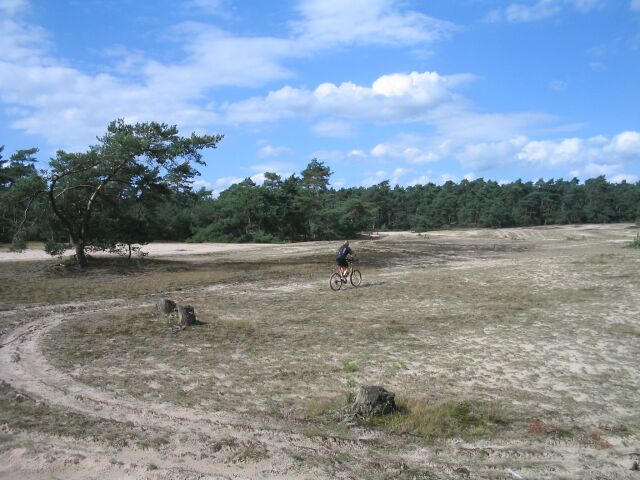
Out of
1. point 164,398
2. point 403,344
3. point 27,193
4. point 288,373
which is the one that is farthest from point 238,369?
point 27,193

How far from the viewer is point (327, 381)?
310 inches

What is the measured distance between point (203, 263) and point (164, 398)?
2278 cm

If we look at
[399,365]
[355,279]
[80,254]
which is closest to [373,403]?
[399,365]

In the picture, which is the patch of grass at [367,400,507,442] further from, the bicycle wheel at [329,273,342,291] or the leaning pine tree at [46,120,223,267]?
the leaning pine tree at [46,120,223,267]

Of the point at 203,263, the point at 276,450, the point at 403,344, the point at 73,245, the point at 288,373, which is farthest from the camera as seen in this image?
the point at 203,263

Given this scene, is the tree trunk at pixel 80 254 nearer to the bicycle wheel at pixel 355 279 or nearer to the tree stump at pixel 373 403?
the bicycle wheel at pixel 355 279

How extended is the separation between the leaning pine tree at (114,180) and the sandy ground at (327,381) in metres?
9.32

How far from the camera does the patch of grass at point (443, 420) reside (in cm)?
A: 593

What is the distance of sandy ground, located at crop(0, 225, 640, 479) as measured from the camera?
5102mm

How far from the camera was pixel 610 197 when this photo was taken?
100m

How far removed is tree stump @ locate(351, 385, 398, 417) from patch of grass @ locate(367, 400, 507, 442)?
0.10 meters

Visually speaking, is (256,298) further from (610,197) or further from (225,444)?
(610,197)

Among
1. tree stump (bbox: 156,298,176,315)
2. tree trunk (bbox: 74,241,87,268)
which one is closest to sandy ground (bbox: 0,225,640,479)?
tree stump (bbox: 156,298,176,315)

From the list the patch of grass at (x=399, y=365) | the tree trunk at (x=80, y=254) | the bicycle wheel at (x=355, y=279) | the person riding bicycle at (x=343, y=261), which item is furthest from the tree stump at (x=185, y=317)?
the tree trunk at (x=80, y=254)
